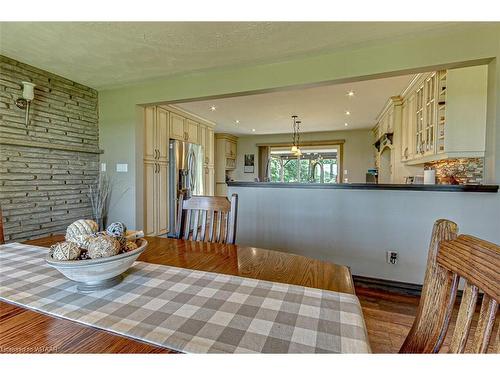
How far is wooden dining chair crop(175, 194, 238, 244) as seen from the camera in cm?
143

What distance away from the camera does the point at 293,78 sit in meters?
2.46

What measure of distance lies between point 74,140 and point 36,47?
1090 mm

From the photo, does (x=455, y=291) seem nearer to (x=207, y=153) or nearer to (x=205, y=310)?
(x=205, y=310)

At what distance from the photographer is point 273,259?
1093 mm

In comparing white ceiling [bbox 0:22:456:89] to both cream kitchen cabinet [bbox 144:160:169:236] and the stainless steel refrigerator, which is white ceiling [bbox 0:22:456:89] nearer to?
cream kitchen cabinet [bbox 144:160:169:236]

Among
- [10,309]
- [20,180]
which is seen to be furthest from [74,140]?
[10,309]

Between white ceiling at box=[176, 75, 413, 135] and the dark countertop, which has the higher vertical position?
white ceiling at box=[176, 75, 413, 135]

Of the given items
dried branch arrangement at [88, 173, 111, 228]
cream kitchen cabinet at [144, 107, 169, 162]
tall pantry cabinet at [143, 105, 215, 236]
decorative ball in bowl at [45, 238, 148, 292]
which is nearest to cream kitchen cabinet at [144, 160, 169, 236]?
tall pantry cabinet at [143, 105, 215, 236]

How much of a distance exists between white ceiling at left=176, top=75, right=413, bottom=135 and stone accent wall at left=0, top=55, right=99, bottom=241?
60.6 inches

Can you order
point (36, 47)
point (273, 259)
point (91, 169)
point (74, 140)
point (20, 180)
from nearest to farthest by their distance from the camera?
1. point (273, 259)
2. point (36, 47)
3. point (20, 180)
4. point (74, 140)
5. point (91, 169)

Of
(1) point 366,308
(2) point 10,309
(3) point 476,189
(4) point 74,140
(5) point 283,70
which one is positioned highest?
(5) point 283,70

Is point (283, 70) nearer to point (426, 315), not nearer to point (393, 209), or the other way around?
point (393, 209)

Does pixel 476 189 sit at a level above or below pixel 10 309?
above
